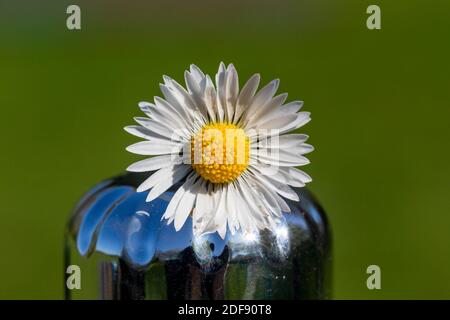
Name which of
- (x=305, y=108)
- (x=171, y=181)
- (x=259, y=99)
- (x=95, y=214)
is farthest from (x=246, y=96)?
(x=305, y=108)

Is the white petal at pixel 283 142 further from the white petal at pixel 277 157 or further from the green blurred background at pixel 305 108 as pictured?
the green blurred background at pixel 305 108

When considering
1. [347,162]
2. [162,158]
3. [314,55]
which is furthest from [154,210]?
[314,55]

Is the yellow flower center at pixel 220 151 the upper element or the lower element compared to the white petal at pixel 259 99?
lower

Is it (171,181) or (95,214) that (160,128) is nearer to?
(171,181)

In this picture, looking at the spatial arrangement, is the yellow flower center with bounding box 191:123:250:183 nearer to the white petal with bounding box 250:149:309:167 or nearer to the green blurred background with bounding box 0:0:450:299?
the white petal with bounding box 250:149:309:167

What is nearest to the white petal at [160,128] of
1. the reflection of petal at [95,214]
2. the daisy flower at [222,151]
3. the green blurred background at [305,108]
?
the daisy flower at [222,151]

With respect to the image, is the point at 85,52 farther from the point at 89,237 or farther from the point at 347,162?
the point at 89,237
